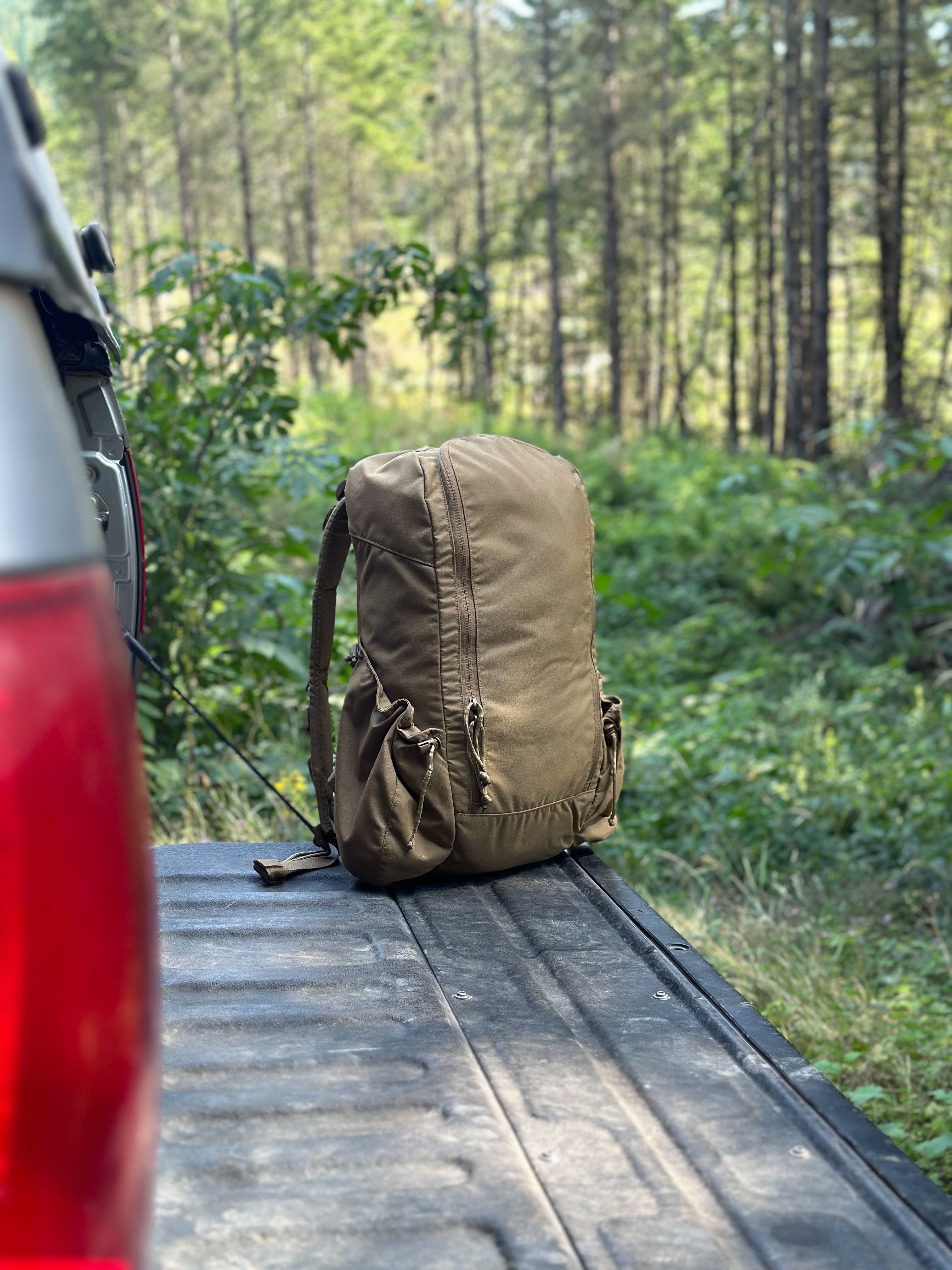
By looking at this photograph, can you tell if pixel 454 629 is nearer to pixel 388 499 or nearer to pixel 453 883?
pixel 388 499

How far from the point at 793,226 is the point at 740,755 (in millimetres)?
15326

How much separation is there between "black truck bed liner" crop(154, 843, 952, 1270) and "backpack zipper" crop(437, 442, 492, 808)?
32 cm

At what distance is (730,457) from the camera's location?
17.2 metres

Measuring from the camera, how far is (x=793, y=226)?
18.7 metres

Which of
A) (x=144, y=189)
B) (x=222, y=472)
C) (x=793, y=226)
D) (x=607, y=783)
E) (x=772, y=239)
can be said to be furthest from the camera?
(x=144, y=189)

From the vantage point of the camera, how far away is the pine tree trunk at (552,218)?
21.9 meters

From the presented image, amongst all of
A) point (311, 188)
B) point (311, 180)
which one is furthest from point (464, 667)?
point (311, 180)

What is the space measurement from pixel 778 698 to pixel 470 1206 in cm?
586

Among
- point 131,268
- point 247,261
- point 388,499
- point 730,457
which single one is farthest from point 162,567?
point 131,268

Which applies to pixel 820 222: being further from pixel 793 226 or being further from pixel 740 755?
pixel 740 755

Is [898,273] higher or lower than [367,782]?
higher

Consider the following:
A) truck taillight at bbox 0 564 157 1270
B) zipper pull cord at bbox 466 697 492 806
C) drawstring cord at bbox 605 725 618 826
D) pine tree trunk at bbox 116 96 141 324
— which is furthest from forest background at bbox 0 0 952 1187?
truck taillight at bbox 0 564 157 1270

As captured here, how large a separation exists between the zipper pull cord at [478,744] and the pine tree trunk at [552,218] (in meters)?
19.5

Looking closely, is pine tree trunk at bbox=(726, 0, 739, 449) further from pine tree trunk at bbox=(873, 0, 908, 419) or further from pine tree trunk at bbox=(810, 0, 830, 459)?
pine tree trunk at bbox=(810, 0, 830, 459)
